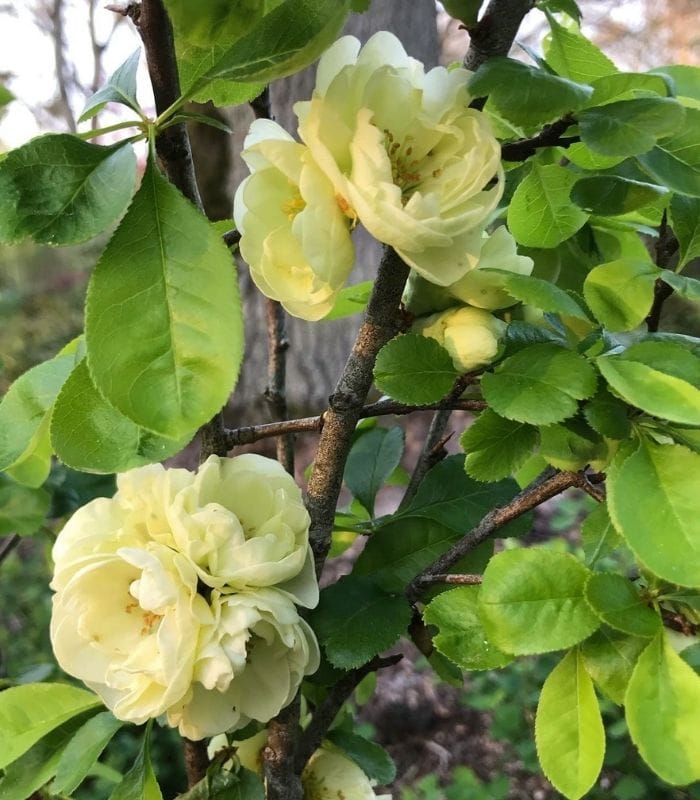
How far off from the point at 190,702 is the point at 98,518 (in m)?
0.11

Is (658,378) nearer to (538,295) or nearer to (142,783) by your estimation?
(538,295)

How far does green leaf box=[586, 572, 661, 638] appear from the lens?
12.3 inches

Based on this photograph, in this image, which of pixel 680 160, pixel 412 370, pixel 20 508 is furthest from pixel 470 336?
pixel 20 508

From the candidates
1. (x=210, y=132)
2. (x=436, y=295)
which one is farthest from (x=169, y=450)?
(x=210, y=132)

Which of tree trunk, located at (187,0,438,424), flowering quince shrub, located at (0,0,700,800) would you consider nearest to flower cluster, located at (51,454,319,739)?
flowering quince shrub, located at (0,0,700,800)

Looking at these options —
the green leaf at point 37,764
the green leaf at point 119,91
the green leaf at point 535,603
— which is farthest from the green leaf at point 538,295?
the green leaf at point 37,764

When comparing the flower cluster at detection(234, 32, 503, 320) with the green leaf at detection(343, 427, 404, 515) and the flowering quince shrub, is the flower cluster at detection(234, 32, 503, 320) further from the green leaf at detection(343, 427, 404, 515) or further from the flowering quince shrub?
the green leaf at detection(343, 427, 404, 515)

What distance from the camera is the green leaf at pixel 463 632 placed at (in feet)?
1.14

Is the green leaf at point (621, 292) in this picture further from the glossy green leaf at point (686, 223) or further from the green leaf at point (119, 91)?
the green leaf at point (119, 91)

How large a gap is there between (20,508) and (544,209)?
2.11 ft

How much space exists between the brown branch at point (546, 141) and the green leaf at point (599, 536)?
19cm

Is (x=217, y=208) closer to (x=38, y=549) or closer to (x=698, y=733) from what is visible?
(x=38, y=549)

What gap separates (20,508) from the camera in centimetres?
79

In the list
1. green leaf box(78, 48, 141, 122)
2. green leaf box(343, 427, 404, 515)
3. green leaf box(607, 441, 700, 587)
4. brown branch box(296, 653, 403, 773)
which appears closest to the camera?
green leaf box(607, 441, 700, 587)
